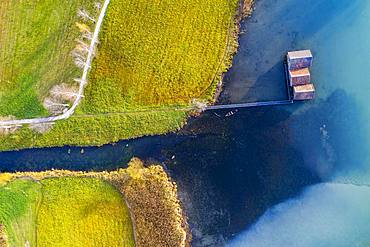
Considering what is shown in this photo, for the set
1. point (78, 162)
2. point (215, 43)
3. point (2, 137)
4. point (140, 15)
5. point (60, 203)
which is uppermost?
point (140, 15)

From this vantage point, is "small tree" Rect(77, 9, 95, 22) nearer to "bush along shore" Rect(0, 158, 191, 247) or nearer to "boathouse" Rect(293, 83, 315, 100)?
"bush along shore" Rect(0, 158, 191, 247)

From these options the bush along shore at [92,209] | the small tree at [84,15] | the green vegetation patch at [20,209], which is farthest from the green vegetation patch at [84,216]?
the small tree at [84,15]

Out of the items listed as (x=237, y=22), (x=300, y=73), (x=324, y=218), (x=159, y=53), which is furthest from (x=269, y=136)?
(x=159, y=53)

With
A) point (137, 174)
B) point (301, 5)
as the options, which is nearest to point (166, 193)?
point (137, 174)

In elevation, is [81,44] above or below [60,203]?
above

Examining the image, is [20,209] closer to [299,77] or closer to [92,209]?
[92,209]

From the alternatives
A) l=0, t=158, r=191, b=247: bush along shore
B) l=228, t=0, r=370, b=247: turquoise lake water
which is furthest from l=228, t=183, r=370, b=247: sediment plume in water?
l=0, t=158, r=191, b=247: bush along shore

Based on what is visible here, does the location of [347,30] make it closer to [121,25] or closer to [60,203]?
[121,25]
